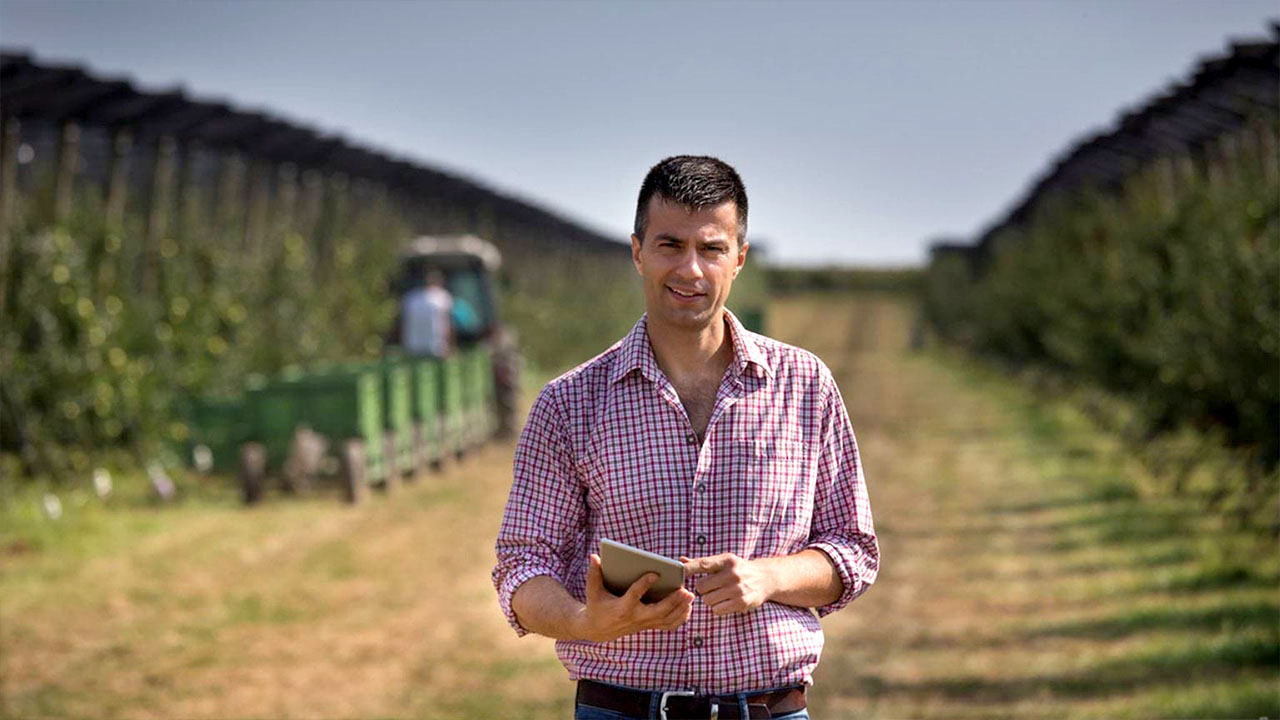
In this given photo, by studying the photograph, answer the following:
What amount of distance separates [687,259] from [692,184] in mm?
120

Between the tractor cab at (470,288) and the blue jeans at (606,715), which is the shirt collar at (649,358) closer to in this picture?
the blue jeans at (606,715)

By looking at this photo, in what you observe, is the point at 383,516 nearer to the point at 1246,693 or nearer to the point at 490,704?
the point at 490,704

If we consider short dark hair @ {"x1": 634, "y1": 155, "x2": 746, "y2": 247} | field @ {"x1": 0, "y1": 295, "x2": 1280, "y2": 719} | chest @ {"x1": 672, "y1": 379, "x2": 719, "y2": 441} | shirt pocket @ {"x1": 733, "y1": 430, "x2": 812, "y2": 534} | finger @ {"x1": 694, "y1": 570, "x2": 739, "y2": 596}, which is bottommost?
field @ {"x1": 0, "y1": 295, "x2": 1280, "y2": 719}

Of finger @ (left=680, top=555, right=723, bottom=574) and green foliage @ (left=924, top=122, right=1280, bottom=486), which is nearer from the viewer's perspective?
finger @ (left=680, top=555, right=723, bottom=574)

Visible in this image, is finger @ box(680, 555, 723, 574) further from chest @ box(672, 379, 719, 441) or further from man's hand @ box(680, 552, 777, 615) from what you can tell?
chest @ box(672, 379, 719, 441)

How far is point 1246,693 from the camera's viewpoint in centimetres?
705

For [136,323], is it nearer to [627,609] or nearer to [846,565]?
[846,565]

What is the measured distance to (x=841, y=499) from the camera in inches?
117

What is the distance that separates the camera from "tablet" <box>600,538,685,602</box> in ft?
8.46

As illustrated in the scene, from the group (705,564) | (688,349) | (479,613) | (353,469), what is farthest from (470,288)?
(705,564)

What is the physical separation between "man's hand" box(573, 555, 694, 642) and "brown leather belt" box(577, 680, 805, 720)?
210mm

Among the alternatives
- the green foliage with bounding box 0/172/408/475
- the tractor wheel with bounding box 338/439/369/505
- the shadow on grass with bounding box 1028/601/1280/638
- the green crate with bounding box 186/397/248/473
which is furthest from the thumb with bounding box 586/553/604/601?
the green crate with bounding box 186/397/248/473

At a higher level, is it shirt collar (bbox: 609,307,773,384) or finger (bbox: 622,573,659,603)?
shirt collar (bbox: 609,307,773,384)

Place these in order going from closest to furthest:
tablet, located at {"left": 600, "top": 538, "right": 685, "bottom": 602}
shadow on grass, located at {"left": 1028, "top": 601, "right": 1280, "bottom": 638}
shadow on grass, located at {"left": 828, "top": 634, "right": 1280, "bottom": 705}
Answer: tablet, located at {"left": 600, "top": 538, "right": 685, "bottom": 602} → shadow on grass, located at {"left": 828, "top": 634, "right": 1280, "bottom": 705} → shadow on grass, located at {"left": 1028, "top": 601, "right": 1280, "bottom": 638}
